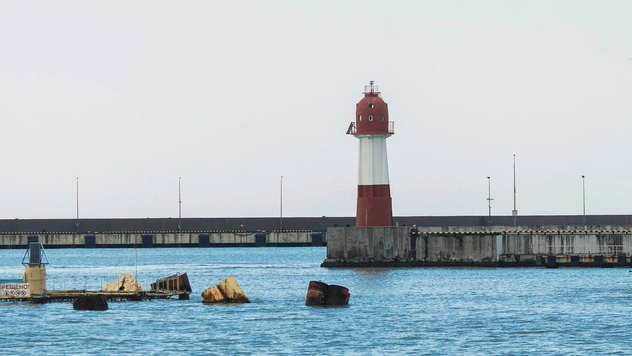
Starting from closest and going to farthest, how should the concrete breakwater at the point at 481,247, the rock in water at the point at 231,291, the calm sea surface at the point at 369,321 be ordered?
the calm sea surface at the point at 369,321 → the rock in water at the point at 231,291 → the concrete breakwater at the point at 481,247

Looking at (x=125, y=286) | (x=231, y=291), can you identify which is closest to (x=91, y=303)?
(x=125, y=286)

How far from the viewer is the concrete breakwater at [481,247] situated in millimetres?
111500

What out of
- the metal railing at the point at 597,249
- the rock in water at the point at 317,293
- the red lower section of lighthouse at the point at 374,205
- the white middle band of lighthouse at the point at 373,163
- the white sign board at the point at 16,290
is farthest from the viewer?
the metal railing at the point at 597,249

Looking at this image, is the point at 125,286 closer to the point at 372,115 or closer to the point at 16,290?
the point at 16,290

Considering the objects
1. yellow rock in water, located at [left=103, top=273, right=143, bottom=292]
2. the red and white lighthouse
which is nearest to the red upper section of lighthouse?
the red and white lighthouse

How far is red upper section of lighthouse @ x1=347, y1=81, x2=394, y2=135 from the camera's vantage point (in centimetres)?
10888

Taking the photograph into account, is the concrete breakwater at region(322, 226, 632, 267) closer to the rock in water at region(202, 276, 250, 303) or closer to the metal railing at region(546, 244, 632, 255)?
the metal railing at region(546, 244, 632, 255)

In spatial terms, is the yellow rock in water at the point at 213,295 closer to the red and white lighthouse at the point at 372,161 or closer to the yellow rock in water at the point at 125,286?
the yellow rock in water at the point at 125,286

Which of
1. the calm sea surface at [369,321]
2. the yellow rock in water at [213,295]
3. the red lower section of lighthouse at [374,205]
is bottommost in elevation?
the calm sea surface at [369,321]

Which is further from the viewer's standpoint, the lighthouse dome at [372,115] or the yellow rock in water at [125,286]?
the lighthouse dome at [372,115]

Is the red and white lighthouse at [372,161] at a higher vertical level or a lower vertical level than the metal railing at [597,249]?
higher

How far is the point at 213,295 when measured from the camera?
266 feet

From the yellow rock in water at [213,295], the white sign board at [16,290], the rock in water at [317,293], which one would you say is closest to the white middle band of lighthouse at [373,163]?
the yellow rock in water at [213,295]

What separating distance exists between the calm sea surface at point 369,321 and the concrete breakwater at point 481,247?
7483 millimetres
